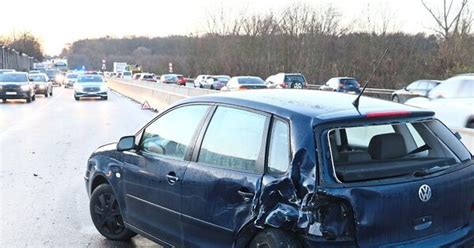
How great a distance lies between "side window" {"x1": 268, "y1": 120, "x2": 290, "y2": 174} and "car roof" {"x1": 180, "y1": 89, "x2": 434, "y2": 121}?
0.09m

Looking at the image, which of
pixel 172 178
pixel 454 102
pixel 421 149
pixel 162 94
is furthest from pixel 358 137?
pixel 162 94

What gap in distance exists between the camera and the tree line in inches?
1577

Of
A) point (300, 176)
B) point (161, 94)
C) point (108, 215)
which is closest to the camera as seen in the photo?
point (300, 176)

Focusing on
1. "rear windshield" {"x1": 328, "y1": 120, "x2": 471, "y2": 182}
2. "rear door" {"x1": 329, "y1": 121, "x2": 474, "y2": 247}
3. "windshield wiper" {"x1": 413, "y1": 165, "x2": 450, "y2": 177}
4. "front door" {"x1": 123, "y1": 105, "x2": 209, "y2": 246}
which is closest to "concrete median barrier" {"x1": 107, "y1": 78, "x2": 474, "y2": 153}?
"front door" {"x1": 123, "y1": 105, "x2": 209, "y2": 246}

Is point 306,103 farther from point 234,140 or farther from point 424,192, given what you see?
point 424,192

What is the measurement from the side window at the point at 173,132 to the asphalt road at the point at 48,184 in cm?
122

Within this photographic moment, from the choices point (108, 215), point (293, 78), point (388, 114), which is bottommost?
point (108, 215)

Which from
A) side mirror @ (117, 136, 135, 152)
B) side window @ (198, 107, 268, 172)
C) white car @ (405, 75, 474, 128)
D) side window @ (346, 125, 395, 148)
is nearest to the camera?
side window @ (198, 107, 268, 172)

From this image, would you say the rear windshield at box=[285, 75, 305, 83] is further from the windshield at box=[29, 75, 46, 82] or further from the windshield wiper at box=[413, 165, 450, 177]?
the windshield wiper at box=[413, 165, 450, 177]

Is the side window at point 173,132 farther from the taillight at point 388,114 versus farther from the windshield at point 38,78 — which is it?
the windshield at point 38,78

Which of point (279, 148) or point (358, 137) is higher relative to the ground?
point (279, 148)

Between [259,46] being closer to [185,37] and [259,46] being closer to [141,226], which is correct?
[185,37]

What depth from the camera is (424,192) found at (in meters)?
3.38

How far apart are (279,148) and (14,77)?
29.3 meters
